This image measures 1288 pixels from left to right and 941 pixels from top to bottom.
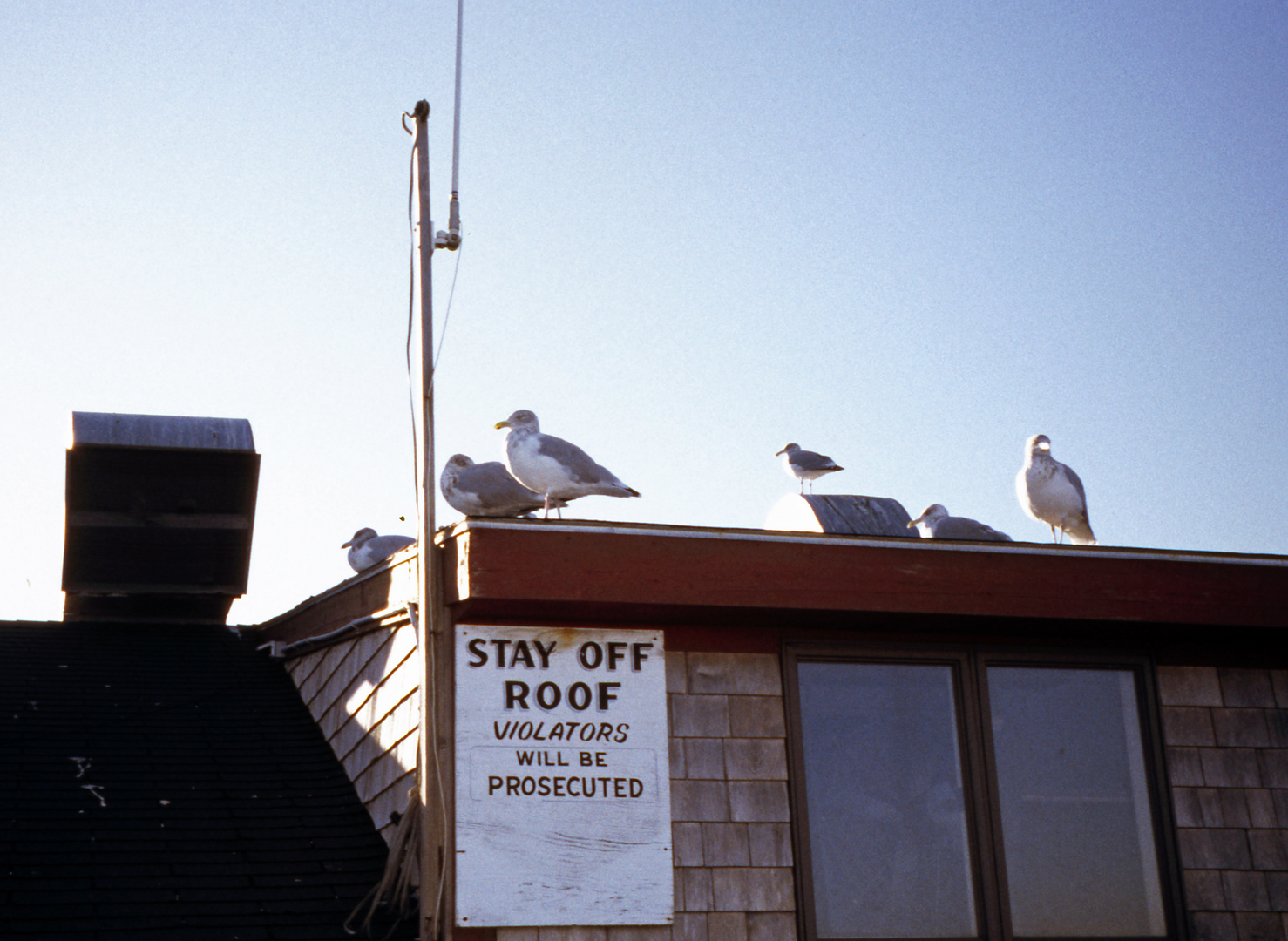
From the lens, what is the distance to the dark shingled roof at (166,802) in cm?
586

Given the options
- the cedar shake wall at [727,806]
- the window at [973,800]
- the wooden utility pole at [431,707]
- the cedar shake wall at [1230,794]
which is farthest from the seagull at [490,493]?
the cedar shake wall at [1230,794]

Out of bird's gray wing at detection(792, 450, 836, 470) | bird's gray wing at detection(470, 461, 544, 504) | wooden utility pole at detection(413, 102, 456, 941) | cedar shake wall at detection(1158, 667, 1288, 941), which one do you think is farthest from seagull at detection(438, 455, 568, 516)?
bird's gray wing at detection(792, 450, 836, 470)

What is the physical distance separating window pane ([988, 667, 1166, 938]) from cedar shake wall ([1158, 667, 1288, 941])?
0.19 m

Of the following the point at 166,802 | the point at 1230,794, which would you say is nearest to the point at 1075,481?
the point at 1230,794

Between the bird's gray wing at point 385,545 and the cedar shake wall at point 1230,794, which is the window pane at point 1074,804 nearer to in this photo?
the cedar shake wall at point 1230,794

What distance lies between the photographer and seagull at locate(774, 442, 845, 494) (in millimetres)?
14398

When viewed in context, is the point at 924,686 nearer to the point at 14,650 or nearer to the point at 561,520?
the point at 561,520

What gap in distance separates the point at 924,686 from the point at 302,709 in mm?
3494

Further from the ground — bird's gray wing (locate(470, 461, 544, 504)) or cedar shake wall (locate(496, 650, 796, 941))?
bird's gray wing (locate(470, 461, 544, 504))

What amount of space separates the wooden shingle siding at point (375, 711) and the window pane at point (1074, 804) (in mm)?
Answer: 2708

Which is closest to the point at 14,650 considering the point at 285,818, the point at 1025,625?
the point at 285,818

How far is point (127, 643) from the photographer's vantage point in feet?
28.5

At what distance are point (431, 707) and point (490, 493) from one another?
12.0 feet

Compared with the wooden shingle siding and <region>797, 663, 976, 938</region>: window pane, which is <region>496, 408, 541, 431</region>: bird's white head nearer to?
the wooden shingle siding
